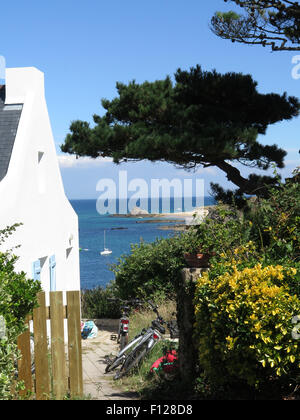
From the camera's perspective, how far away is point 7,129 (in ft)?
Result: 32.3

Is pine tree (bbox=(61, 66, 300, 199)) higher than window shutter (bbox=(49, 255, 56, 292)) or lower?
higher

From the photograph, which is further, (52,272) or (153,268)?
(153,268)

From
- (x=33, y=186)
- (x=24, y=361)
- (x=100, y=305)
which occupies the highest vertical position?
(x=33, y=186)

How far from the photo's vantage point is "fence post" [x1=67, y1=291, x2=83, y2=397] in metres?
5.46

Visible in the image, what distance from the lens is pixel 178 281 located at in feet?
19.6

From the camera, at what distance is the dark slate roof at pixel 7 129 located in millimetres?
9234

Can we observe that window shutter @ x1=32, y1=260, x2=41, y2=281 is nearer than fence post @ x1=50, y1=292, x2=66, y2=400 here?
No

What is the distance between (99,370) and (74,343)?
306 cm

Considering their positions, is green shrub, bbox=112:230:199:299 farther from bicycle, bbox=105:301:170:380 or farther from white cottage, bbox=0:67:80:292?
bicycle, bbox=105:301:170:380

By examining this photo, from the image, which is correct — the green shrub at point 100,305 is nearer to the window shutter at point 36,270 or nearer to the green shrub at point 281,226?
the window shutter at point 36,270

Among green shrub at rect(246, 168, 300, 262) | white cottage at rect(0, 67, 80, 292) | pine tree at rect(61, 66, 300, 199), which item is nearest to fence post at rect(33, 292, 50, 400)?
green shrub at rect(246, 168, 300, 262)

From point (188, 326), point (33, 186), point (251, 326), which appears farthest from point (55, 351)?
point (33, 186)

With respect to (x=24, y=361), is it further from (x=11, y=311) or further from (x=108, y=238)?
(x=108, y=238)

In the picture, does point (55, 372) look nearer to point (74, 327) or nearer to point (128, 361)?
point (74, 327)
